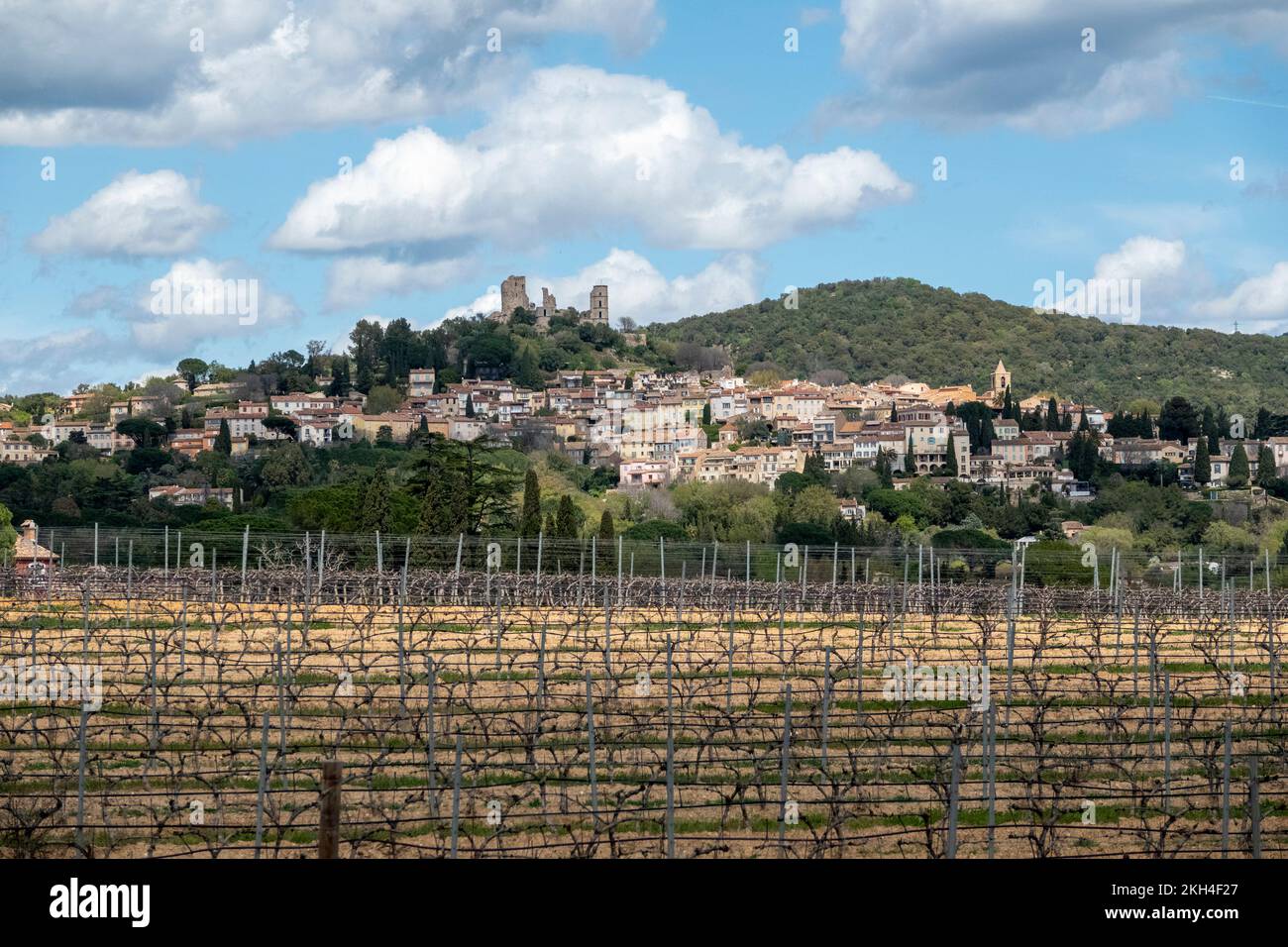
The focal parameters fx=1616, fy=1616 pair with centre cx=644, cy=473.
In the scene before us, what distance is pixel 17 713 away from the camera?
54.6 ft

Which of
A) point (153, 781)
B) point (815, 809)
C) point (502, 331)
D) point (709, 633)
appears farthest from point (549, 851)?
point (502, 331)

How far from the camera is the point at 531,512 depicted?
50.8m

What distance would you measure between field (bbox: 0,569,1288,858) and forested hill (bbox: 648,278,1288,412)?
134 meters

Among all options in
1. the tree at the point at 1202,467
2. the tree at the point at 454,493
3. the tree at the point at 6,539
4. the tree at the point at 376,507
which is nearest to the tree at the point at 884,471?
the tree at the point at 1202,467

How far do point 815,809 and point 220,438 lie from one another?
95.6 metres

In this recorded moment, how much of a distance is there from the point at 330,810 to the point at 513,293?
192121mm

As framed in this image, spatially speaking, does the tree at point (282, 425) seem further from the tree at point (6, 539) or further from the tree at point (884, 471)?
the tree at point (6, 539)

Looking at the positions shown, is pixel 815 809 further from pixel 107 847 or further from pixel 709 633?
pixel 709 633

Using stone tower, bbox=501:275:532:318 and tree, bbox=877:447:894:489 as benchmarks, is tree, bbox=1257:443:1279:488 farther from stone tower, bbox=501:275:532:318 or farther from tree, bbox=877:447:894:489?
stone tower, bbox=501:275:532:318

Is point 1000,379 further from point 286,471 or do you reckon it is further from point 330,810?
point 330,810

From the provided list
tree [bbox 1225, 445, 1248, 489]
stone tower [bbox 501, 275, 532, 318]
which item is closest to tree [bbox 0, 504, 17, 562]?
tree [bbox 1225, 445, 1248, 489]

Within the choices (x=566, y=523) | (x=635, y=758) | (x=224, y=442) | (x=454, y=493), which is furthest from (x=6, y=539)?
(x=224, y=442)

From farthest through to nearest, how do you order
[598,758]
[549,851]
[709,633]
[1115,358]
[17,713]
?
1. [1115,358]
2. [709,633]
3. [17,713]
4. [598,758]
5. [549,851]

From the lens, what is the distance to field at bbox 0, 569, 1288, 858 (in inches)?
435
